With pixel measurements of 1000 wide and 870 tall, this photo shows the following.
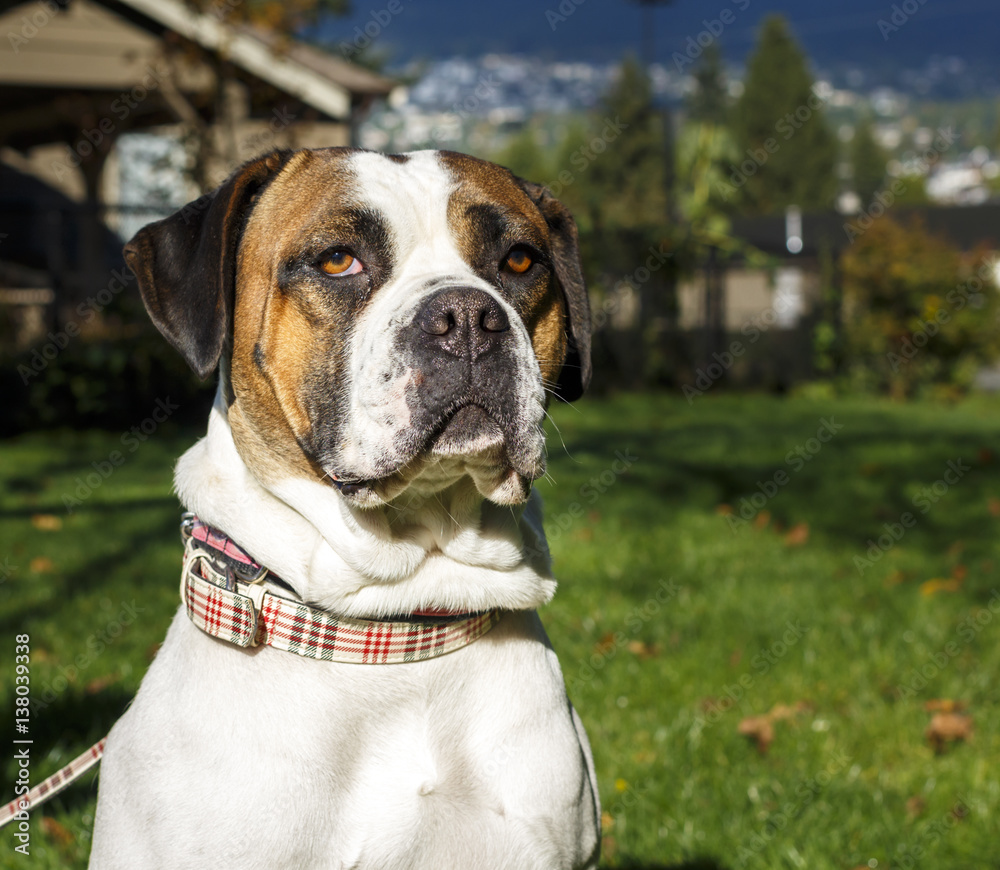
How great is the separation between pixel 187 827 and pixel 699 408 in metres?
11.3

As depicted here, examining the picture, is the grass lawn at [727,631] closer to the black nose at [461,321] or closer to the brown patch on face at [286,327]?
the brown patch on face at [286,327]

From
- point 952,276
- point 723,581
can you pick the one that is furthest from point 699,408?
point 723,581

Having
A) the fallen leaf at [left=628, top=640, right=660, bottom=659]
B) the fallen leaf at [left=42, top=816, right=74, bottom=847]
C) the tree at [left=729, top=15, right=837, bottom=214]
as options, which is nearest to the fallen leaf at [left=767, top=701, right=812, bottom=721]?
the fallen leaf at [left=628, top=640, right=660, bottom=659]

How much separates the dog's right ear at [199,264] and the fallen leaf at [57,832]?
1812 mm

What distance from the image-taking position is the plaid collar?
6.79 feet

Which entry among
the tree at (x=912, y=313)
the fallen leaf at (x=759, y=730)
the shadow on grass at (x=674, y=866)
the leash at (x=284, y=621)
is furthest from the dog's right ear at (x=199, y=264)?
the tree at (x=912, y=313)

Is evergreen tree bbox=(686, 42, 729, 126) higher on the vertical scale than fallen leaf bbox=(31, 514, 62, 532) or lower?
higher

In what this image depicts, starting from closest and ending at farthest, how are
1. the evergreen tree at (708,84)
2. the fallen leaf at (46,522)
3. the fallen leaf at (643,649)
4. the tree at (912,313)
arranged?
the fallen leaf at (643,649)
the fallen leaf at (46,522)
the tree at (912,313)
the evergreen tree at (708,84)

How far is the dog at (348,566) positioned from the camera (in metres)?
2.00

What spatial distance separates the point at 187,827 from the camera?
A: 1937 millimetres

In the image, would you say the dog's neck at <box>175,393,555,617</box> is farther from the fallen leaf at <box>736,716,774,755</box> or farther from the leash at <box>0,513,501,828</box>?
the fallen leaf at <box>736,716,774,755</box>

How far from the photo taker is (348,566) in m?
2.15

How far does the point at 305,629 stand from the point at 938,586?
476 cm

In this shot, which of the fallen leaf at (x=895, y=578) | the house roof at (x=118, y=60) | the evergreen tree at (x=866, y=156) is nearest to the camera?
the fallen leaf at (x=895, y=578)
